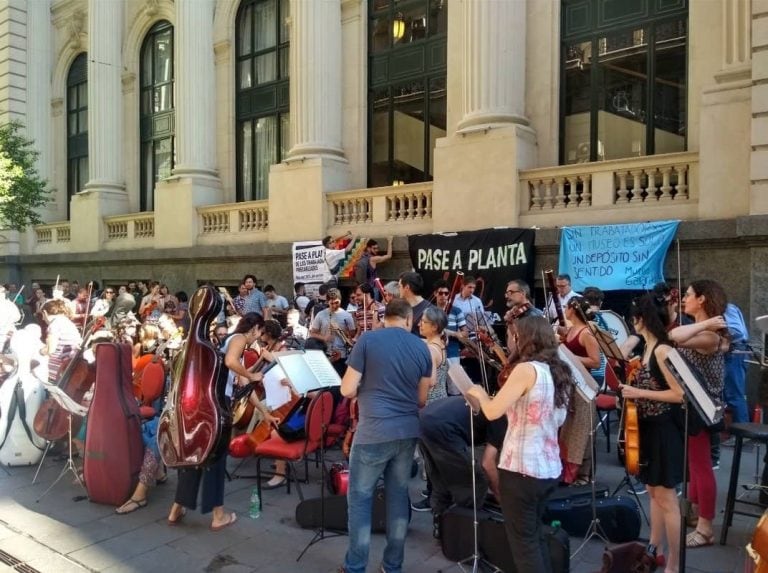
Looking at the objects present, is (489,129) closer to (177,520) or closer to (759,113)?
(759,113)

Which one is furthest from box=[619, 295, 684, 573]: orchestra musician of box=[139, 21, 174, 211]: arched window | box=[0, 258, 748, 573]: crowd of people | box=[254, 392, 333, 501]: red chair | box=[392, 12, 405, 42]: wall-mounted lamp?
box=[139, 21, 174, 211]: arched window

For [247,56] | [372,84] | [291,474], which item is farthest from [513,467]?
[247,56]

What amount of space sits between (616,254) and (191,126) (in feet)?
40.9

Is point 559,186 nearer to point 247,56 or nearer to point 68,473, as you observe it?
point 68,473

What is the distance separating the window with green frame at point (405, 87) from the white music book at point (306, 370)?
981 centimetres

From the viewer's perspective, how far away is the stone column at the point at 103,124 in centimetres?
2073

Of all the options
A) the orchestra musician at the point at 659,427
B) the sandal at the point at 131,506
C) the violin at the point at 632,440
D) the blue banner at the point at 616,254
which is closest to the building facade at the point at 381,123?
the blue banner at the point at 616,254

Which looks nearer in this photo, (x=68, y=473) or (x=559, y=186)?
(x=68, y=473)

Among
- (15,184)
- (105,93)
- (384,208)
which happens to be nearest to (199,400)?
(384,208)

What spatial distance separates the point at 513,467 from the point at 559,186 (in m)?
8.45

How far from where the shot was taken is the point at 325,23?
593 inches

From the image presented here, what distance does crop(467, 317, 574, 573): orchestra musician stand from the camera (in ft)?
12.6

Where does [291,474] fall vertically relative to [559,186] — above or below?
below

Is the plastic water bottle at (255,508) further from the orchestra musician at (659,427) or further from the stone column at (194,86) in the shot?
the stone column at (194,86)
